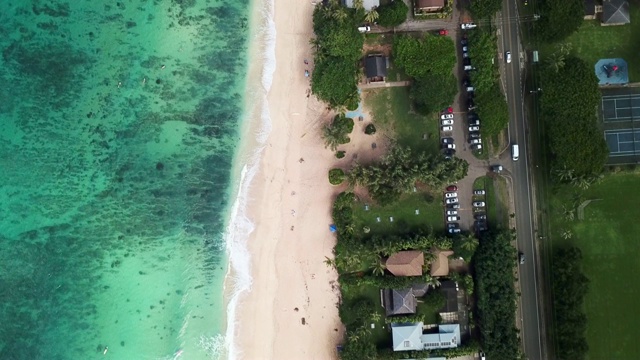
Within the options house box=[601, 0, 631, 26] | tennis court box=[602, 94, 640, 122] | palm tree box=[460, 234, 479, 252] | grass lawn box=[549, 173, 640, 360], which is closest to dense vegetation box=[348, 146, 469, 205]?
palm tree box=[460, 234, 479, 252]

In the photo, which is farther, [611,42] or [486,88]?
[611,42]

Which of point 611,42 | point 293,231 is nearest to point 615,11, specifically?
point 611,42

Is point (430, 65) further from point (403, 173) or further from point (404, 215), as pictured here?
point (404, 215)

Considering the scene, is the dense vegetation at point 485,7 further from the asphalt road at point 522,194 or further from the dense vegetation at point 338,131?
the dense vegetation at point 338,131

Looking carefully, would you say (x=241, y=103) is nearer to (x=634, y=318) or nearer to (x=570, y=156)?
(x=570, y=156)

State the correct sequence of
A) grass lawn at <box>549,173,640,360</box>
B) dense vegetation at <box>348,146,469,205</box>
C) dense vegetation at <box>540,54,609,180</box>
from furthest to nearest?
grass lawn at <box>549,173,640,360</box> < dense vegetation at <box>348,146,469,205</box> < dense vegetation at <box>540,54,609,180</box>

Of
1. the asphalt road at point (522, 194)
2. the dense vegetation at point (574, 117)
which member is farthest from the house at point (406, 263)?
the dense vegetation at point (574, 117)

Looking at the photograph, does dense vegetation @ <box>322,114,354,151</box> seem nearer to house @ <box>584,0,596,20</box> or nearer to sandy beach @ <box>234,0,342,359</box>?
sandy beach @ <box>234,0,342,359</box>
